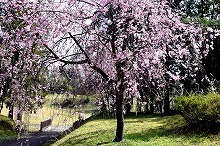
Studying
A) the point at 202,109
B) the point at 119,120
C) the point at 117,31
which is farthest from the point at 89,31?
the point at 202,109

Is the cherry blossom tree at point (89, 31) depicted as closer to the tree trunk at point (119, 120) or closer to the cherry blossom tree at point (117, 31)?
the cherry blossom tree at point (117, 31)

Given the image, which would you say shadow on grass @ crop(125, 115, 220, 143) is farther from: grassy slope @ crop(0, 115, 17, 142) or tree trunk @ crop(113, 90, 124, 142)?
grassy slope @ crop(0, 115, 17, 142)

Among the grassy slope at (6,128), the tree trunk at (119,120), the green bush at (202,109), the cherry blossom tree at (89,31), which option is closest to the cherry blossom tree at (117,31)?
the cherry blossom tree at (89,31)

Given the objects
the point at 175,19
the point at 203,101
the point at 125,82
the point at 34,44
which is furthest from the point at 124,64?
the point at 203,101

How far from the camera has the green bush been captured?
10930 mm

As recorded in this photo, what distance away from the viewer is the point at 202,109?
11.4 meters

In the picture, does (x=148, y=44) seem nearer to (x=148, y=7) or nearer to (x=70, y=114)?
(x=148, y=7)

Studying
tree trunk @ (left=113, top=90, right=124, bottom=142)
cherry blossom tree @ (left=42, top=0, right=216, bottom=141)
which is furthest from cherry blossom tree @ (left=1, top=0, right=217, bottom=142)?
tree trunk @ (left=113, top=90, right=124, bottom=142)

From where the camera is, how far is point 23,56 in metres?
6.99

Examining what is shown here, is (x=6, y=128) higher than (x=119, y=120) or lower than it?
lower

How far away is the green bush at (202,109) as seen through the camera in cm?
1093

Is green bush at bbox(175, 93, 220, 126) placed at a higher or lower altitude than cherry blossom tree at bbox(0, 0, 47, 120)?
lower

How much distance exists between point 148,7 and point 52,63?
3205 mm

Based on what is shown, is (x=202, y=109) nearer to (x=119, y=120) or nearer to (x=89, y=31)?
(x=119, y=120)
